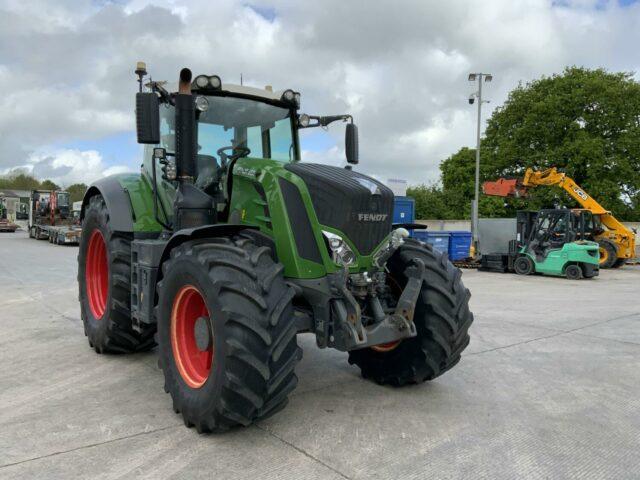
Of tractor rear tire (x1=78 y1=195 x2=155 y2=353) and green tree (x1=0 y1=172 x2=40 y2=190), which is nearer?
tractor rear tire (x1=78 y1=195 x2=155 y2=353)

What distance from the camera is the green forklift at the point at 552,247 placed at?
1506cm

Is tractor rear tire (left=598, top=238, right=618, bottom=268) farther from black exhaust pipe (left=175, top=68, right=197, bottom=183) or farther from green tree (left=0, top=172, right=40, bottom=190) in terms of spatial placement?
green tree (left=0, top=172, right=40, bottom=190)

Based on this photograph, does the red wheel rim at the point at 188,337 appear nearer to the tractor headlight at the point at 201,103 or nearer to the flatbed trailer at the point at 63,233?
the tractor headlight at the point at 201,103

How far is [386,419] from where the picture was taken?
3.89 m

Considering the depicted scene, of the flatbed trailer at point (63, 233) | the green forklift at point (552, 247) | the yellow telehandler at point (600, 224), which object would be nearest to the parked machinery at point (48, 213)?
the flatbed trailer at point (63, 233)

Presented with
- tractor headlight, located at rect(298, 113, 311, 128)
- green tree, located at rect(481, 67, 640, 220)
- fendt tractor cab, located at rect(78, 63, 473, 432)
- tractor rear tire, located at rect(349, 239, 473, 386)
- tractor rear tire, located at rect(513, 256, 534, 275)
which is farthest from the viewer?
green tree, located at rect(481, 67, 640, 220)

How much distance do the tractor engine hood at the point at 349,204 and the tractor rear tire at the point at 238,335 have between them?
0.55 m

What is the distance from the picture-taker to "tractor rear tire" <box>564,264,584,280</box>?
15.0 metres

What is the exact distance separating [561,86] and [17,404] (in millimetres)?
36496

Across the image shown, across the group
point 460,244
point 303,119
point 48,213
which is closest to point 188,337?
point 303,119

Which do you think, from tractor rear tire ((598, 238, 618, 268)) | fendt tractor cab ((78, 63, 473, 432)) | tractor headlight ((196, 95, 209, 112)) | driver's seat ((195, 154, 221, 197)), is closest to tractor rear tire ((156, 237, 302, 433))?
fendt tractor cab ((78, 63, 473, 432))

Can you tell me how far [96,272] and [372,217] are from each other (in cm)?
369

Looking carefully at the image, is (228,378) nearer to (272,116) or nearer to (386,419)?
(386,419)

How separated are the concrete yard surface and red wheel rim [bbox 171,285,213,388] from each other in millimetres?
399
